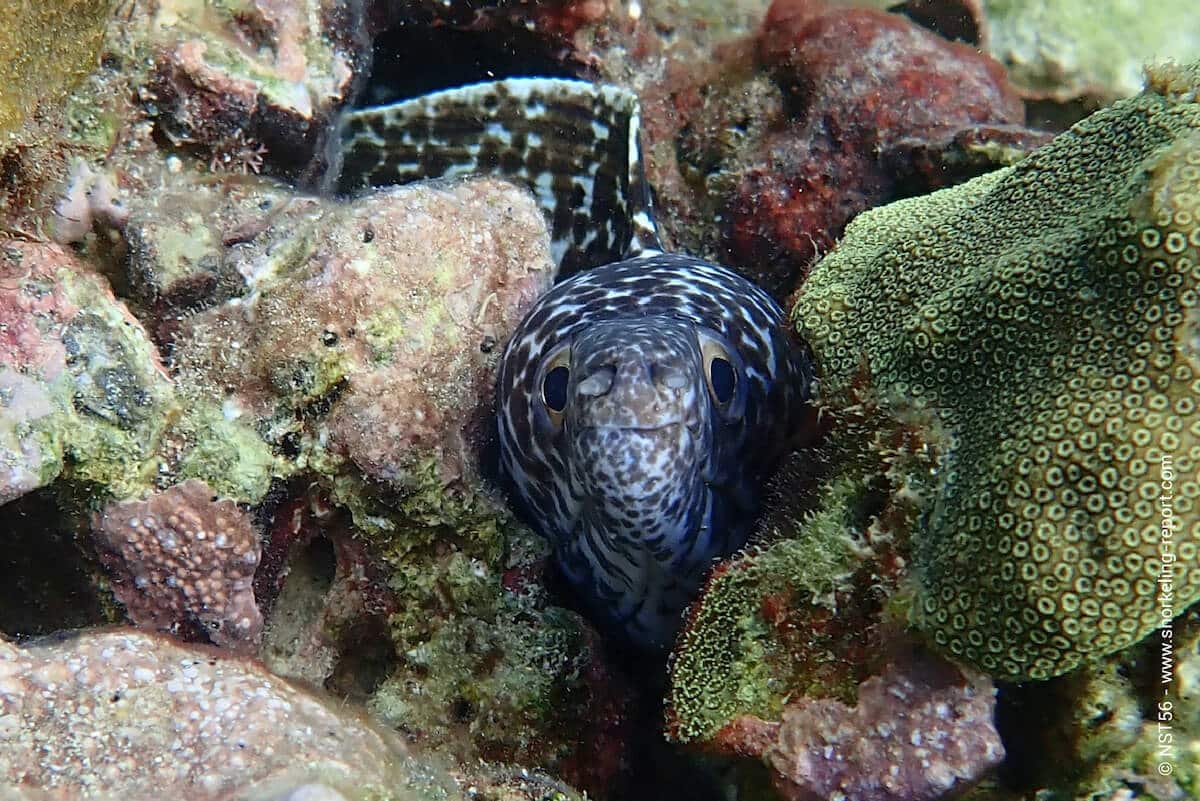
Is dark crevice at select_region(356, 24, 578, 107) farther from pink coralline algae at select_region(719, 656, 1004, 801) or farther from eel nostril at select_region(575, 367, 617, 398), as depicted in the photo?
pink coralline algae at select_region(719, 656, 1004, 801)

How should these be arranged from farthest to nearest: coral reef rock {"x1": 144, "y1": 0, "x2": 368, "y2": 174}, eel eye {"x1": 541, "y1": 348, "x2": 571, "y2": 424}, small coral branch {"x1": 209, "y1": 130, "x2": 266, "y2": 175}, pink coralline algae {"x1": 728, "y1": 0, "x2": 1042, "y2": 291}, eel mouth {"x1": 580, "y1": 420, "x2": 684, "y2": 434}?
pink coralline algae {"x1": 728, "y1": 0, "x2": 1042, "y2": 291} → small coral branch {"x1": 209, "y1": 130, "x2": 266, "y2": 175} → coral reef rock {"x1": 144, "y1": 0, "x2": 368, "y2": 174} → eel eye {"x1": 541, "y1": 348, "x2": 571, "y2": 424} → eel mouth {"x1": 580, "y1": 420, "x2": 684, "y2": 434}

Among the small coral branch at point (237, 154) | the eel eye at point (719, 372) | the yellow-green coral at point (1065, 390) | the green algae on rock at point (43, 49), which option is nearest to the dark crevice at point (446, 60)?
the small coral branch at point (237, 154)

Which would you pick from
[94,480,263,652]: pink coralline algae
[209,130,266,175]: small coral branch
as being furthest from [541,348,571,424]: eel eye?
[209,130,266,175]: small coral branch

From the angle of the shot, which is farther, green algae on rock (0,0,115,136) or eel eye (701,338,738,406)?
eel eye (701,338,738,406)

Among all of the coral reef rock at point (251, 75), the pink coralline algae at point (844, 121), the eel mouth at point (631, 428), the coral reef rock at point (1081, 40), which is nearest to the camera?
the eel mouth at point (631, 428)

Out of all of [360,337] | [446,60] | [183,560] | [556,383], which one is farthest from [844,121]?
[183,560]

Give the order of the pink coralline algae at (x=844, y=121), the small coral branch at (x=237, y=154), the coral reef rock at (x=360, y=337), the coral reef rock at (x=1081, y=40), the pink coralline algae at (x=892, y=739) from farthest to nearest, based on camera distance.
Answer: the coral reef rock at (x=1081, y=40), the pink coralline algae at (x=844, y=121), the small coral branch at (x=237, y=154), the coral reef rock at (x=360, y=337), the pink coralline algae at (x=892, y=739)

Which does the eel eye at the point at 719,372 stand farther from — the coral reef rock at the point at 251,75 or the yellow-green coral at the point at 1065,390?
the coral reef rock at the point at 251,75
